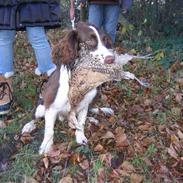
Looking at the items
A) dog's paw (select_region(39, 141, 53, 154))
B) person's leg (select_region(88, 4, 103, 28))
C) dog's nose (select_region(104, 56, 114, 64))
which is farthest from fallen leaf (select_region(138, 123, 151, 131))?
person's leg (select_region(88, 4, 103, 28))

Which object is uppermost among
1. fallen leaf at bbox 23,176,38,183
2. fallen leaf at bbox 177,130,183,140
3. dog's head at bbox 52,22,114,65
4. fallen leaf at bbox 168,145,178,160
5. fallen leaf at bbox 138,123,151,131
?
dog's head at bbox 52,22,114,65

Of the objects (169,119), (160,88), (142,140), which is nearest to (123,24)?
(160,88)

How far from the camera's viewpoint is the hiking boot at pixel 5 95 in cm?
468

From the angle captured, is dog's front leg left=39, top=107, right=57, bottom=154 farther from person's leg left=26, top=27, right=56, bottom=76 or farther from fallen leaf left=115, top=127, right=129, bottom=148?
person's leg left=26, top=27, right=56, bottom=76

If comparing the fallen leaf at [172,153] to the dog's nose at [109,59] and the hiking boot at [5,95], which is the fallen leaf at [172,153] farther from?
the hiking boot at [5,95]

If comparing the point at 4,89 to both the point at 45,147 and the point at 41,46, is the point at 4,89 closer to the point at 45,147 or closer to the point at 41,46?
the point at 41,46

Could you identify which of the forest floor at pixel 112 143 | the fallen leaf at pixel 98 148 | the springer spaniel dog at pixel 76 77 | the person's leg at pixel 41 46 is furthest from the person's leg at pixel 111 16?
the fallen leaf at pixel 98 148

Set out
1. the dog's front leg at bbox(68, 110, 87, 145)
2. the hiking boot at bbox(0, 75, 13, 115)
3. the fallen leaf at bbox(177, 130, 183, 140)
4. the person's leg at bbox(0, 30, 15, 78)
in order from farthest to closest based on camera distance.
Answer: the hiking boot at bbox(0, 75, 13, 115), the person's leg at bbox(0, 30, 15, 78), the fallen leaf at bbox(177, 130, 183, 140), the dog's front leg at bbox(68, 110, 87, 145)

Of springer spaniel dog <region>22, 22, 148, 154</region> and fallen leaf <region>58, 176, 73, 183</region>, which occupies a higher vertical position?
springer spaniel dog <region>22, 22, 148, 154</region>

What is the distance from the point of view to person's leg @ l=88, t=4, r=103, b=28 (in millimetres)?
5734

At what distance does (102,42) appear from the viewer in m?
3.53

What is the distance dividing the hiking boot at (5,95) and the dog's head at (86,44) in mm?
1148

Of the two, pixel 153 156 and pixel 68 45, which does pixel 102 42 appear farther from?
pixel 153 156

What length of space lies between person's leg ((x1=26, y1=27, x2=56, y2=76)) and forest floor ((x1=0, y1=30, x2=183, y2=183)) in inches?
18.2
